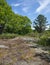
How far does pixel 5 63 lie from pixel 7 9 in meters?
32.7

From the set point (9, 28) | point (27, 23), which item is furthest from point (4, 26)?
point (27, 23)

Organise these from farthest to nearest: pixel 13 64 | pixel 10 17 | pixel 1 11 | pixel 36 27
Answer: pixel 36 27 < pixel 10 17 < pixel 1 11 < pixel 13 64

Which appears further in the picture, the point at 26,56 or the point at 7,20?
the point at 7,20

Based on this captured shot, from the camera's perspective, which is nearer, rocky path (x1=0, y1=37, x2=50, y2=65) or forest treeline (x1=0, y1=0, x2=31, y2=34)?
rocky path (x1=0, y1=37, x2=50, y2=65)

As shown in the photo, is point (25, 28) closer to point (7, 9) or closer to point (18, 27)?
point (18, 27)

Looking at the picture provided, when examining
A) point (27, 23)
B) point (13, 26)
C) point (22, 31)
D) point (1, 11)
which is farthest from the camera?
point (27, 23)

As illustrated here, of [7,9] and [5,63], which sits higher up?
[7,9]

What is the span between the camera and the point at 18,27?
150 ft

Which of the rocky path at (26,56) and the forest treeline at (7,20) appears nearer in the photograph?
the rocky path at (26,56)

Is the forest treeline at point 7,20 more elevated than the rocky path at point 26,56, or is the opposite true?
the forest treeline at point 7,20

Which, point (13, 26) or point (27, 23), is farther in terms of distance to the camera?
point (27, 23)

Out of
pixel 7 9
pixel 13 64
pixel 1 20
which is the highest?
pixel 7 9

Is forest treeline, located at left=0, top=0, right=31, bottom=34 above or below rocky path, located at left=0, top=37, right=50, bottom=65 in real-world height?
above

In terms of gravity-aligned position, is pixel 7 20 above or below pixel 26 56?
above
